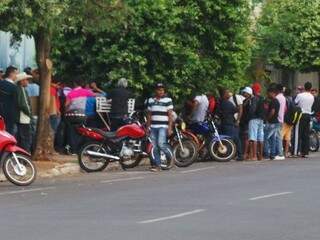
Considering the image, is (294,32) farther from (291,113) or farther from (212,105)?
(212,105)

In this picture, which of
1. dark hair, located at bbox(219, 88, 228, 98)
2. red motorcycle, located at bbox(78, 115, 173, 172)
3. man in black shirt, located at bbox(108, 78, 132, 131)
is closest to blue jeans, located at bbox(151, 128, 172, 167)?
red motorcycle, located at bbox(78, 115, 173, 172)

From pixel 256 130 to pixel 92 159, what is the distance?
551cm

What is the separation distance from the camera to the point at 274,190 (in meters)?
15.5

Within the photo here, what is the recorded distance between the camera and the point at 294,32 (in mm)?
36062

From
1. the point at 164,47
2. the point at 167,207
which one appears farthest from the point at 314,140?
the point at 167,207

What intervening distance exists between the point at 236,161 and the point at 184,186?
7227 mm

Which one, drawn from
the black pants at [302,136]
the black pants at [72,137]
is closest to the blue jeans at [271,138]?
the black pants at [302,136]

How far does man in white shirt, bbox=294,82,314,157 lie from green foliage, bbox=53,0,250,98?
2.05 metres

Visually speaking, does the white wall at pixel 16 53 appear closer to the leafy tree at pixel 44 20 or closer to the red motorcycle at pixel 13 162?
the leafy tree at pixel 44 20

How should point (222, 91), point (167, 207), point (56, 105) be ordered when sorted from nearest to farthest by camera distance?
point (167, 207)
point (56, 105)
point (222, 91)

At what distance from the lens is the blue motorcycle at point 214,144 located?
22.8 m

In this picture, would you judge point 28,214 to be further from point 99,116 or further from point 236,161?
point 236,161

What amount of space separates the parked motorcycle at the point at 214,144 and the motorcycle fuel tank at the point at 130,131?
3006 mm

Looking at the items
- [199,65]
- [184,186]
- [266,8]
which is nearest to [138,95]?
[199,65]
